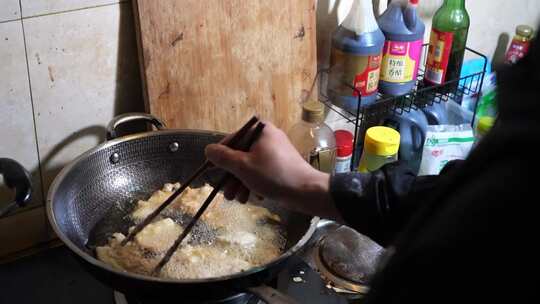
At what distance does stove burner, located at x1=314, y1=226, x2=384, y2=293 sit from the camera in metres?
0.98

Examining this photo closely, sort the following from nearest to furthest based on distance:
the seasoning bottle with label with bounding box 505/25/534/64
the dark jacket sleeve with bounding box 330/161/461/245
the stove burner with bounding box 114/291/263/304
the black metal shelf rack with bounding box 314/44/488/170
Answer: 1. the dark jacket sleeve with bounding box 330/161/461/245
2. the stove burner with bounding box 114/291/263/304
3. the black metal shelf rack with bounding box 314/44/488/170
4. the seasoning bottle with label with bounding box 505/25/534/64

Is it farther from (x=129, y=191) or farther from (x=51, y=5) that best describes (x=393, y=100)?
(x=51, y=5)

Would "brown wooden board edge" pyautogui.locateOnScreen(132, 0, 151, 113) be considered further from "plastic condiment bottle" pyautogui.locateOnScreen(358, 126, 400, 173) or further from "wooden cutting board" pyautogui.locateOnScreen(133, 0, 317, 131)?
"plastic condiment bottle" pyautogui.locateOnScreen(358, 126, 400, 173)

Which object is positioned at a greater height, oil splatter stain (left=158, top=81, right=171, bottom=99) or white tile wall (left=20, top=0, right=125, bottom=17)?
white tile wall (left=20, top=0, right=125, bottom=17)

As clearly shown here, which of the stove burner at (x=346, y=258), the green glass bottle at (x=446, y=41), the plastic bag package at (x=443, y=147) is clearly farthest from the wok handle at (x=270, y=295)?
the green glass bottle at (x=446, y=41)

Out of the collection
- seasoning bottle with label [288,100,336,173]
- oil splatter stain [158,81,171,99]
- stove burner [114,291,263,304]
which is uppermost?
oil splatter stain [158,81,171,99]

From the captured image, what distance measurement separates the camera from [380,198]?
707 millimetres

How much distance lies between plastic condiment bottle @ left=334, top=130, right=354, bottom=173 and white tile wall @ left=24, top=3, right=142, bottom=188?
39 cm

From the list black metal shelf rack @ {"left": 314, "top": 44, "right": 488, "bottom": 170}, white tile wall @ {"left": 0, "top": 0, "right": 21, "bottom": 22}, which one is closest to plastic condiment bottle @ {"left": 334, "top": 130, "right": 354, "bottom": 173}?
black metal shelf rack @ {"left": 314, "top": 44, "right": 488, "bottom": 170}

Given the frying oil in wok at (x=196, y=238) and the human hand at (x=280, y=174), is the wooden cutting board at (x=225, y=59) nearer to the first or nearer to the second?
the frying oil in wok at (x=196, y=238)

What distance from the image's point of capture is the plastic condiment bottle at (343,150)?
1174 mm

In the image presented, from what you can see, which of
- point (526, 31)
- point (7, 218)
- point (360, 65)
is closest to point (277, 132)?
point (360, 65)

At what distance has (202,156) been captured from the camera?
1.03m

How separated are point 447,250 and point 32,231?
851 millimetres
